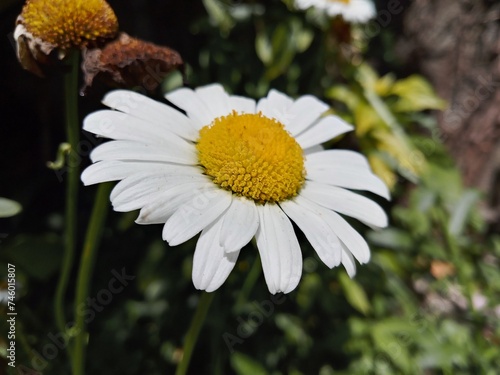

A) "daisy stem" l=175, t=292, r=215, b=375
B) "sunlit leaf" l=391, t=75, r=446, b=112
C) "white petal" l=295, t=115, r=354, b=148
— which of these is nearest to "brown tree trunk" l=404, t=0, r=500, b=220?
"sunlit leaf" l=391, t=75, r=446, b=112

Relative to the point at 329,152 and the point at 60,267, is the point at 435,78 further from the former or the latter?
the point at 60,267

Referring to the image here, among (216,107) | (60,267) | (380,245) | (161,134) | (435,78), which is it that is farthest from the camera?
(435,78)

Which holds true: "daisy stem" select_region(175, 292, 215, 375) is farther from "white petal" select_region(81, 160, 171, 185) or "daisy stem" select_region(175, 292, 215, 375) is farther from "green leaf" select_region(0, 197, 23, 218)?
"green leaf" select_region(0, 197, 23, 218)

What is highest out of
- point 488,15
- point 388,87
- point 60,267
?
point 488,15

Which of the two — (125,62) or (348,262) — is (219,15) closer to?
(125,62)

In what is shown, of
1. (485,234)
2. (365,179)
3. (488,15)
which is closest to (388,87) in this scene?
(488,15)

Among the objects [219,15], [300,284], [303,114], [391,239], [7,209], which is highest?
[303,114]

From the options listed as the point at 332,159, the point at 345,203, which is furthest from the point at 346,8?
the point at 345,203

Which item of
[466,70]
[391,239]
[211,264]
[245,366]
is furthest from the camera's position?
[466,70]
